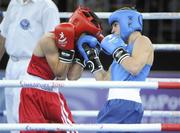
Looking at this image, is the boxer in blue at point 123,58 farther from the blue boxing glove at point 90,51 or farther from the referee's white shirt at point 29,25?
the referee's white shirt at point 29,25

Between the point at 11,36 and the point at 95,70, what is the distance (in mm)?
949

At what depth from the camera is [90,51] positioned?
12.8 ft

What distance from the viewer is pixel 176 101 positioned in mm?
6023

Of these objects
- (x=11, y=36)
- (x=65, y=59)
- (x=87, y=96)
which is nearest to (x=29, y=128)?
(x=65, y=59)

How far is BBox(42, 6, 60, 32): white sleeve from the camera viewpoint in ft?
14.8

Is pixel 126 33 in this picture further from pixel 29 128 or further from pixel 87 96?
pixel 87 96

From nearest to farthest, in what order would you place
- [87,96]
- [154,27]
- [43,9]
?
[43,9] < [87,96] < [154,27]

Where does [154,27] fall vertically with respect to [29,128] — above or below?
below

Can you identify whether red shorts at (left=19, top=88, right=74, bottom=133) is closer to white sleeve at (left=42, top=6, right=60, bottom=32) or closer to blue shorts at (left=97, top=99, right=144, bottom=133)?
blue shorts at (left=97, top=99, right=144, bottom=133)

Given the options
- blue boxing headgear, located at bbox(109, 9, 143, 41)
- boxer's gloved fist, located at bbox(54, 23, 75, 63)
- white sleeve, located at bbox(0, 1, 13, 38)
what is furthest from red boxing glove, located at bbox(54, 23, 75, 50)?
white sleeve, located at bbox(0, 1, 13, 38)

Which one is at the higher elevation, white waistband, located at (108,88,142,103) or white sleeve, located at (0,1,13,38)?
white sleeve, located at (0,1,13,38)

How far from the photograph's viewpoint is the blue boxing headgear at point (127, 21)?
3.87m

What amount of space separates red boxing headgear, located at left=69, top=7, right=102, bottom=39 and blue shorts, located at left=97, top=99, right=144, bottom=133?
46 centimetres

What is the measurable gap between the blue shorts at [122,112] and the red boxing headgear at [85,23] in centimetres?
46
